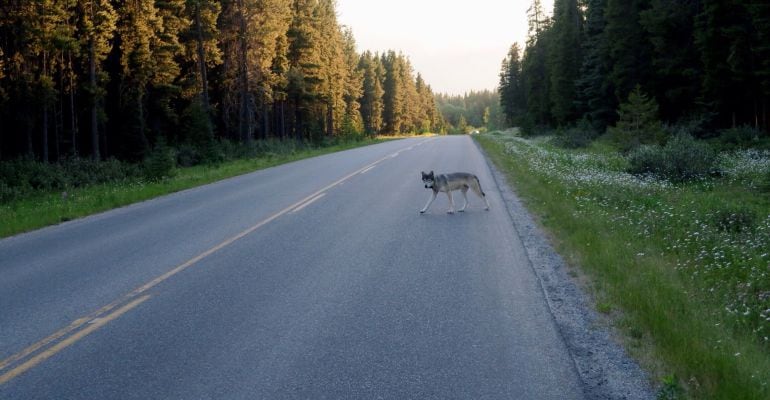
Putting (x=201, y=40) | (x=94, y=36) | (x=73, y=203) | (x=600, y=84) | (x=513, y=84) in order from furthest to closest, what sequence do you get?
(x=513, y=84)
(x=600, y=84)
(x=201, y=40)
(x=94, y=36)
(x=73, y=203)

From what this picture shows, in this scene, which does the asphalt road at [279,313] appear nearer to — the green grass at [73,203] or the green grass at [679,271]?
the green grass at [679,271]

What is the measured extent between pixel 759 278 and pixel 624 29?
3302 cm

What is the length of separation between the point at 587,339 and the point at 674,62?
2939 cm

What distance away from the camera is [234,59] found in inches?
1574

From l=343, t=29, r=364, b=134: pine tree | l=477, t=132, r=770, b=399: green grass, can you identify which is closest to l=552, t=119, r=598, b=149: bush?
l=477, t=132, r=770, b=399: green grass

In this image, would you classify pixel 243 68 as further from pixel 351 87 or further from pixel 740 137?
pixel 351 87

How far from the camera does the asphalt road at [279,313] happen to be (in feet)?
14.2

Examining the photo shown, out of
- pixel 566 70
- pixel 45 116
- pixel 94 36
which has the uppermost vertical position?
pixel 566 70

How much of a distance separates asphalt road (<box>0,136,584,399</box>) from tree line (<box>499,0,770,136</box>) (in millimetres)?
19130

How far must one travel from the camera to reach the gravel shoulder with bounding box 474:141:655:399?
4.15 meters

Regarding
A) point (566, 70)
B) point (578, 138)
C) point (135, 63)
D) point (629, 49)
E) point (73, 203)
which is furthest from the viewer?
point (566, 70)

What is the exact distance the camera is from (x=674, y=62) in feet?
98.6

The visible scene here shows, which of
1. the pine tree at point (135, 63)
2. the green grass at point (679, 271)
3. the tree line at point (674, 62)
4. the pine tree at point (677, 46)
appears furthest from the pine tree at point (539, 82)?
the green grass at point (679, 271)

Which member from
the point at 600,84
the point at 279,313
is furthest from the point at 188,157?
the point at 600,84
